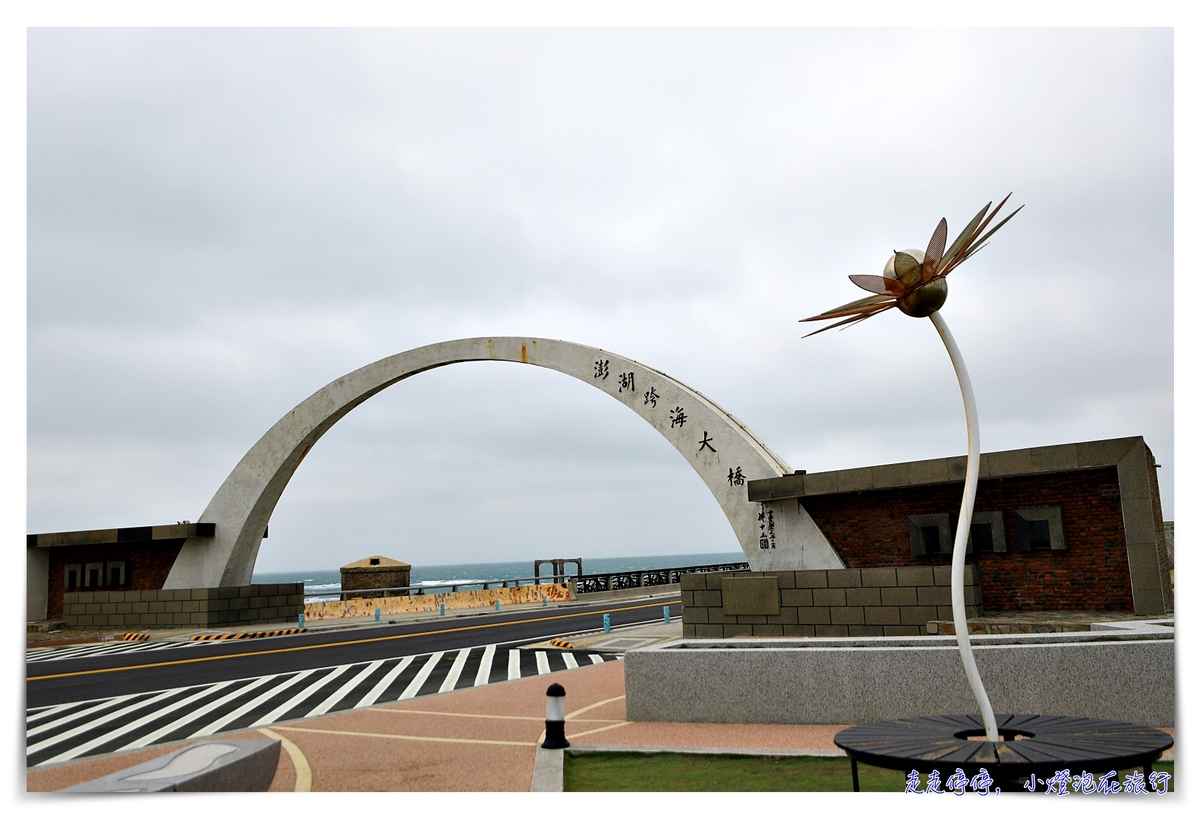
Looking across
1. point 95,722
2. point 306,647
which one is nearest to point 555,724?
point 95,722

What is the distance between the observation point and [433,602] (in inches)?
1356

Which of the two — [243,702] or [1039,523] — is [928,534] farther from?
[243,702]

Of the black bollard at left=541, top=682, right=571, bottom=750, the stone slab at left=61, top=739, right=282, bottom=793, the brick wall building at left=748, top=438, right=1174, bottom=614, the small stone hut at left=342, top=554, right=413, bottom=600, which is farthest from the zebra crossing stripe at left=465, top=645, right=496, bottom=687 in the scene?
the small stone hut at left=342, top=554, right=413, bottom=600

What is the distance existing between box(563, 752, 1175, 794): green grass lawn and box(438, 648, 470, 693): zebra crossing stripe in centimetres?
614

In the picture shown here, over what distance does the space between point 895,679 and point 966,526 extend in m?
3.80

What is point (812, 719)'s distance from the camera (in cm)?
959

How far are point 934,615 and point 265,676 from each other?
12.8 m

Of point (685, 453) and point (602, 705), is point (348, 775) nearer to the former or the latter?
point (602, 705)

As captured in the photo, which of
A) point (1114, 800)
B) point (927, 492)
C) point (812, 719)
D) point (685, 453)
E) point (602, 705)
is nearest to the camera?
point (1114, 800)

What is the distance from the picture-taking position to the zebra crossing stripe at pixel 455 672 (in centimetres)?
1395

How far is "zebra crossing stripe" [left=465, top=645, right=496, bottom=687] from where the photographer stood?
14719 millimetres

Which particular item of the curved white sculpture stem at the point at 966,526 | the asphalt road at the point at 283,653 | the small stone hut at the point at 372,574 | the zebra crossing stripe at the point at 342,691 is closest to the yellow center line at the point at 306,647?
the asphalt road at the point at 283,653

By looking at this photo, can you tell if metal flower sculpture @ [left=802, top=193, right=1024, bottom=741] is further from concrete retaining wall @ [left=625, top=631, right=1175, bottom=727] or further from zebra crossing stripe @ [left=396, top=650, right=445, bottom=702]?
zebra crossing stripe @ [left=396, top=650, right=445, bottom=702]

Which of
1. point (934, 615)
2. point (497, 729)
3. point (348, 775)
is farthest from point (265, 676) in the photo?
point (934, 615)
